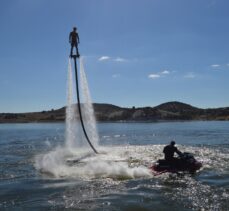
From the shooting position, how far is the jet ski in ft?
87.2

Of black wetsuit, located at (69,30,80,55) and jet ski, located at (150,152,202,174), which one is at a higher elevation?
black wetsuit, located at (69,30,80,55)

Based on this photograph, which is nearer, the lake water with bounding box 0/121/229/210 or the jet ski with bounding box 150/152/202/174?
the lake water with bounding box 0/121/229/210

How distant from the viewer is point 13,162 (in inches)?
1389

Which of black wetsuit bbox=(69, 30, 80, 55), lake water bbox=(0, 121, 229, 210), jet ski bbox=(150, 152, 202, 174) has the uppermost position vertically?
black wetsuit bbox=(69, 30, 80, 55)

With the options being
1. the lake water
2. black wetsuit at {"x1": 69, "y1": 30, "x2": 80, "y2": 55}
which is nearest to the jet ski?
the lake water

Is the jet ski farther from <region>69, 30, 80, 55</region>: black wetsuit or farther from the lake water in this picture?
<region>69, 30, 80, 55</region>: black wetsuit

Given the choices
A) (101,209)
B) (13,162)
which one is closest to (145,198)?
(101,209)

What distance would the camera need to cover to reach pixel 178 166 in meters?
27.1

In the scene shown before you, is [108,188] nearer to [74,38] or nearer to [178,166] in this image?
[178,166]

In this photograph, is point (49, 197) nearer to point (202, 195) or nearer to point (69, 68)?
point (202, 195)

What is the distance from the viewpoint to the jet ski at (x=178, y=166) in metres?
26.6

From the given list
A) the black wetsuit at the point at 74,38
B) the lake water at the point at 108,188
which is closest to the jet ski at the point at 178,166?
the lake water at the point at 108,188

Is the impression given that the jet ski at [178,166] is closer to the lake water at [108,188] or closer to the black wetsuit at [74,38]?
the lake water at [108,188]

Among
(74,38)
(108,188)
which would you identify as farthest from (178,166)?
(74,38)
